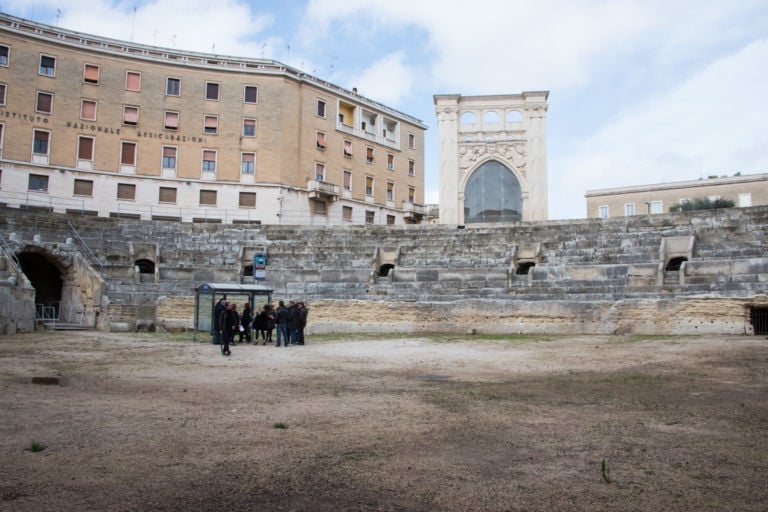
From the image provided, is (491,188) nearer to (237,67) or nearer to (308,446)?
(237,67)

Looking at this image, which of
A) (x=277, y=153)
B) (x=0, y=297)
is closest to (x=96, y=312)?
(x=0, y=297)

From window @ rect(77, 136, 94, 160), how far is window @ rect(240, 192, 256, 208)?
972cm

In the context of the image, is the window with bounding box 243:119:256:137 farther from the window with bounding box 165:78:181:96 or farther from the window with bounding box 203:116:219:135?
the window with bounding box 165:78:181:96

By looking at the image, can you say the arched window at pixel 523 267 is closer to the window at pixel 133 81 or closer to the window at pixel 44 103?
the window at pixel 133 81

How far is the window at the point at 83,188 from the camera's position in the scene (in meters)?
36.1

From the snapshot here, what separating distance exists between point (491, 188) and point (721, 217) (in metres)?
13.0

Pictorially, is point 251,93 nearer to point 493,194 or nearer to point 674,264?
point 493,194

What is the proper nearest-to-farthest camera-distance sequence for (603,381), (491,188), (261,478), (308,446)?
(261,478) < (308,446) < (603,381) < (491,188)

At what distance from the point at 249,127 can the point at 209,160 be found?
12.0 ft

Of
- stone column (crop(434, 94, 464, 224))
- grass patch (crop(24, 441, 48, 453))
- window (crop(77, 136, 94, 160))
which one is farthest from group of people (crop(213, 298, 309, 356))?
window (crop(77, 136, 94, 160))

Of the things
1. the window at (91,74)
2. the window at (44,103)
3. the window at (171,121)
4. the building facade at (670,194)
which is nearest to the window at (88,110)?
the window at (91,74)

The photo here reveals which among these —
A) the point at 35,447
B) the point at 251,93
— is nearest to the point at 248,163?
the point at 251,93

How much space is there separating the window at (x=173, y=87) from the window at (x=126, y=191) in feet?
22.8

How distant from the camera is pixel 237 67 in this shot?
40344mm
